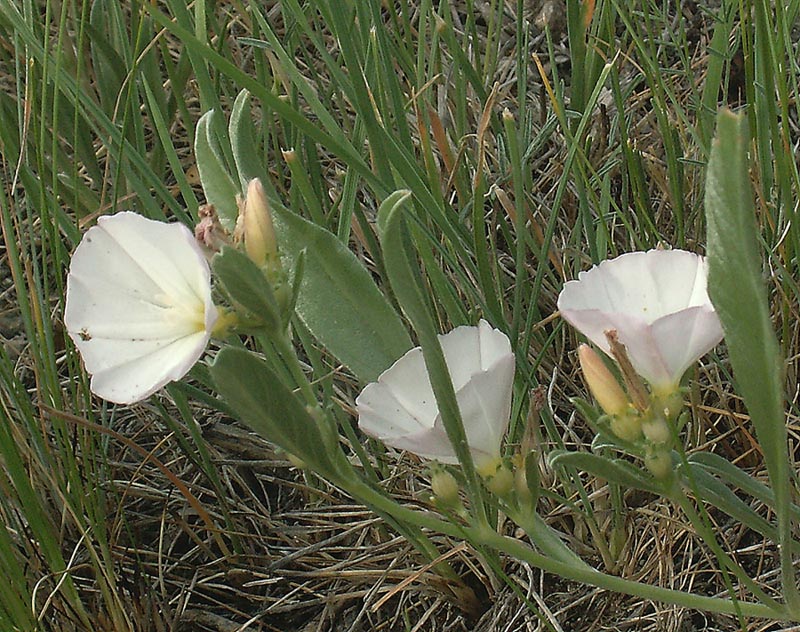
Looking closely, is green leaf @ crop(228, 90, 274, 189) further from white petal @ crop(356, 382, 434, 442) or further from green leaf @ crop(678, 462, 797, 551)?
green leaf @ crop(678, 462, 797, 551)

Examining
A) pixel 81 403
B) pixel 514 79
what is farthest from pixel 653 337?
pixel 514 79

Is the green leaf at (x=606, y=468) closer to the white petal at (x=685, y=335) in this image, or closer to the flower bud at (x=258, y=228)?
the white petal at (x=685, y=335)

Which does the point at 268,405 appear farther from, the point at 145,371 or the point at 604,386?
the point at 604,386

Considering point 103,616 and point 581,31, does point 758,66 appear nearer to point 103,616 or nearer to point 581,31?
point 581,31

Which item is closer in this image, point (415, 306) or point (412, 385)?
point (415, 306)

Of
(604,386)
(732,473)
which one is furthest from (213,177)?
(732,473)

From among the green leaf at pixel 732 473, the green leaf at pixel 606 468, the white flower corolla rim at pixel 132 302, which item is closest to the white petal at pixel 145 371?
the white flower corolla rim at pixel 132 302
